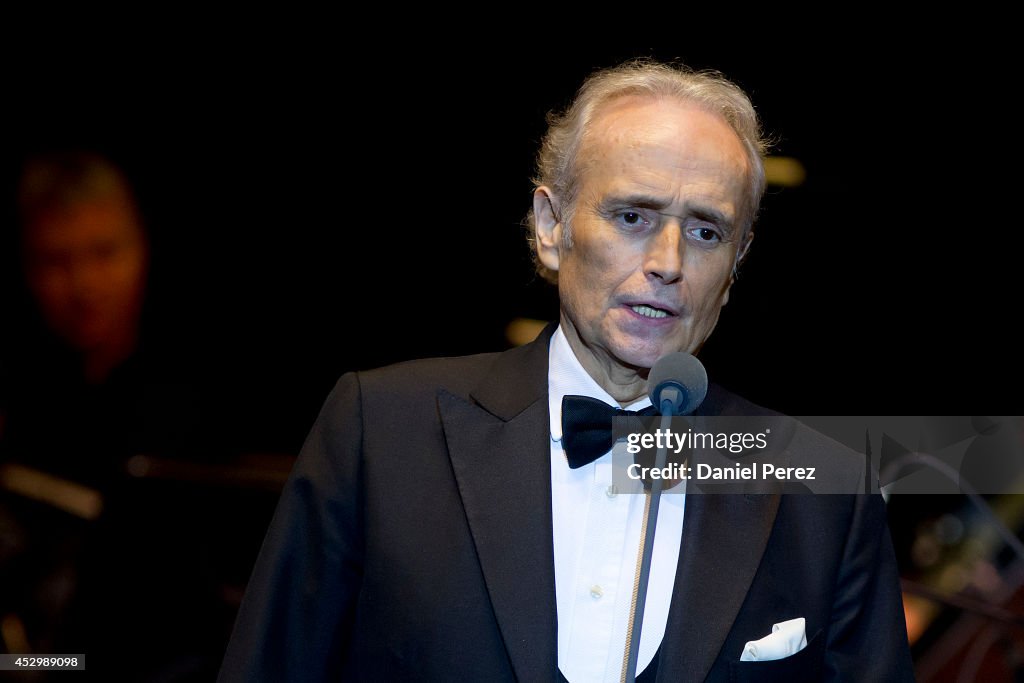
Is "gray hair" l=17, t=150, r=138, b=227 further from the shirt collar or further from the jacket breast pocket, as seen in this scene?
the jacket breast pocket

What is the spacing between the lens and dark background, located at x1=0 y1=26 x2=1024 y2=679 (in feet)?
9.38

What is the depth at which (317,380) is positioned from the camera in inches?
123

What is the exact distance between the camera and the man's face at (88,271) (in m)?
3.06

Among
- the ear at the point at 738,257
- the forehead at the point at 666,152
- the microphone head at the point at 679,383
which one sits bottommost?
the microphone head at the point at 679,383

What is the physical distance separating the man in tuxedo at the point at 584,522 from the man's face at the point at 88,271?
5.81 feet

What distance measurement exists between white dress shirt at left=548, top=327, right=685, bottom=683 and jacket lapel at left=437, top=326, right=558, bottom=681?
0.07 meters

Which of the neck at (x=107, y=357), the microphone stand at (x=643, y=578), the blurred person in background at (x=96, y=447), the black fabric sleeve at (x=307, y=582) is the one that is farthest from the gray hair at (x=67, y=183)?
the microphone stand at (x=643, y=578)

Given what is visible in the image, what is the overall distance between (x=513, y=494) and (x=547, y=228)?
1.92 ft

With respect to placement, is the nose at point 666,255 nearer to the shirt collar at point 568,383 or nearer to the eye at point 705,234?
the eye at point 705,234

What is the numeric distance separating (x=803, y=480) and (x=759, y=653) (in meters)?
0.32

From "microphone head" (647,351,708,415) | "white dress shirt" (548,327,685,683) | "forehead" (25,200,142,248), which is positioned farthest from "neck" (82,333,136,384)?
"microphone head" (647,351,708,415)

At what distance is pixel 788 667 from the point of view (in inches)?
57.8

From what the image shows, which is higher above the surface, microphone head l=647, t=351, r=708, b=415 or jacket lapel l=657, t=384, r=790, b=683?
microphone head l=647, t=351, r=708, b=415

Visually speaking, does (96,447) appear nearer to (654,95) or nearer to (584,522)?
(584,522)
